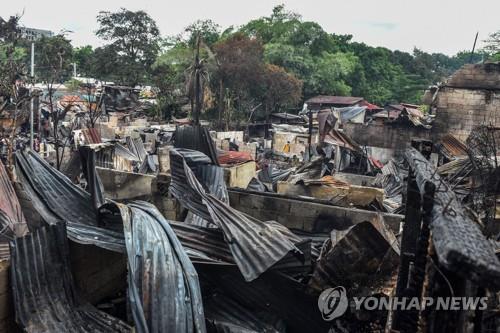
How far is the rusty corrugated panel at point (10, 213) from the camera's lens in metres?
5.40

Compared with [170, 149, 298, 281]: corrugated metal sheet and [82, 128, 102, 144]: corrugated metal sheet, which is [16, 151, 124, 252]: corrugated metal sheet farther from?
[82, 128, 102, 144]: corrugated metal sheet

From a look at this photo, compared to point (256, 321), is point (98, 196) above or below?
above

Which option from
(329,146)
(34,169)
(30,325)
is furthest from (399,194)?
(30,325)

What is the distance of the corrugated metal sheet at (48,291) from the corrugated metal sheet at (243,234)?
1226mm

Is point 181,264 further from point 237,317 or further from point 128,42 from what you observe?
point 128,42

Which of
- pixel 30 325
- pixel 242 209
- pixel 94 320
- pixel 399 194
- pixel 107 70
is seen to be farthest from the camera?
pixel 107 70

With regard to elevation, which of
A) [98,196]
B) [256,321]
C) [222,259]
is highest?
[98,196]

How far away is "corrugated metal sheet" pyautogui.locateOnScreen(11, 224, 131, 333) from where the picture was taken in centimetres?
405

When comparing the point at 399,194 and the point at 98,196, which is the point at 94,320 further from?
the point at 399,194

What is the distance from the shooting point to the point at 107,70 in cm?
4016

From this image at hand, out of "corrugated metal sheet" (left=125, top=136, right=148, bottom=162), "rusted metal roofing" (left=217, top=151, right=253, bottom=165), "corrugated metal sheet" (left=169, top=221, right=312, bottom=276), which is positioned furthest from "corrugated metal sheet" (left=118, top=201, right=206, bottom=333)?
"corrugated metal sheet" (left=125, top=136, right=148, bottom=162)

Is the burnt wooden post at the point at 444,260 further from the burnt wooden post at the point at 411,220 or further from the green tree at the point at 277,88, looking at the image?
the green tree at the point at 277,88

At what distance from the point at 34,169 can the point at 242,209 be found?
3.37 meters

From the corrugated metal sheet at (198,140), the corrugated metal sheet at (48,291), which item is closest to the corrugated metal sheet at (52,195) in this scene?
the corrugated metal sheet at (48,291)
